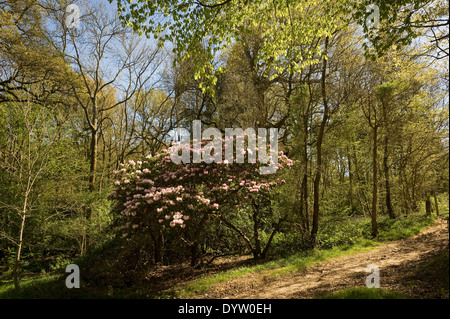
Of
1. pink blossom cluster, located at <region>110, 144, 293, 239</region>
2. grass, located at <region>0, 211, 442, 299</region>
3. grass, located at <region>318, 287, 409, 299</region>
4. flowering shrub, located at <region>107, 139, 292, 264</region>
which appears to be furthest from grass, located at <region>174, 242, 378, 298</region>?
grass, located at <region>318, 287, 409, 299</region>

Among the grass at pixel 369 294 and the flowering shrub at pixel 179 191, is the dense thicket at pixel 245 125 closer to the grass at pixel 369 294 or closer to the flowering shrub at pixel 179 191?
the flowering shrub at pixel 179 191

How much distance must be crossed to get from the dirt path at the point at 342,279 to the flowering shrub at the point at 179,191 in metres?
1.78

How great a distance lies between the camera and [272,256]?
A: 8.56 metres

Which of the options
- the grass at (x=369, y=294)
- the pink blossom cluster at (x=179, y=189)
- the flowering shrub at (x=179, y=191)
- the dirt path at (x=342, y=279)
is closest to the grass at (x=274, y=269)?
the dirt path at (x=342, y=279)

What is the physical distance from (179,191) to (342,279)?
366 centimetres

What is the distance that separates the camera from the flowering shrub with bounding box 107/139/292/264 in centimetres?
594

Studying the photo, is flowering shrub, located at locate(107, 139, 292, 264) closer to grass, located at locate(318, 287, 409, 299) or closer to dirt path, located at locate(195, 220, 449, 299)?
dirt path, located at locate(195, 220, 449, 299)

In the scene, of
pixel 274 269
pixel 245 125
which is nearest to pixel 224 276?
pixel 274 269

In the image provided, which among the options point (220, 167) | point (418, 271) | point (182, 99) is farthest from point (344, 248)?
point (182, 99)

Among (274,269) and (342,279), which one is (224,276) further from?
(342,279)

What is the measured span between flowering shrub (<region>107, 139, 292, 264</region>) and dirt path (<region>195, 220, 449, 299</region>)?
178 centimetres

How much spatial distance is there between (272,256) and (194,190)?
3.92 m

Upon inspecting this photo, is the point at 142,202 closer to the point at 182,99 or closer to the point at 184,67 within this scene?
the point at 184,67

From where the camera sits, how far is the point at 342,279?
16.7 ft
